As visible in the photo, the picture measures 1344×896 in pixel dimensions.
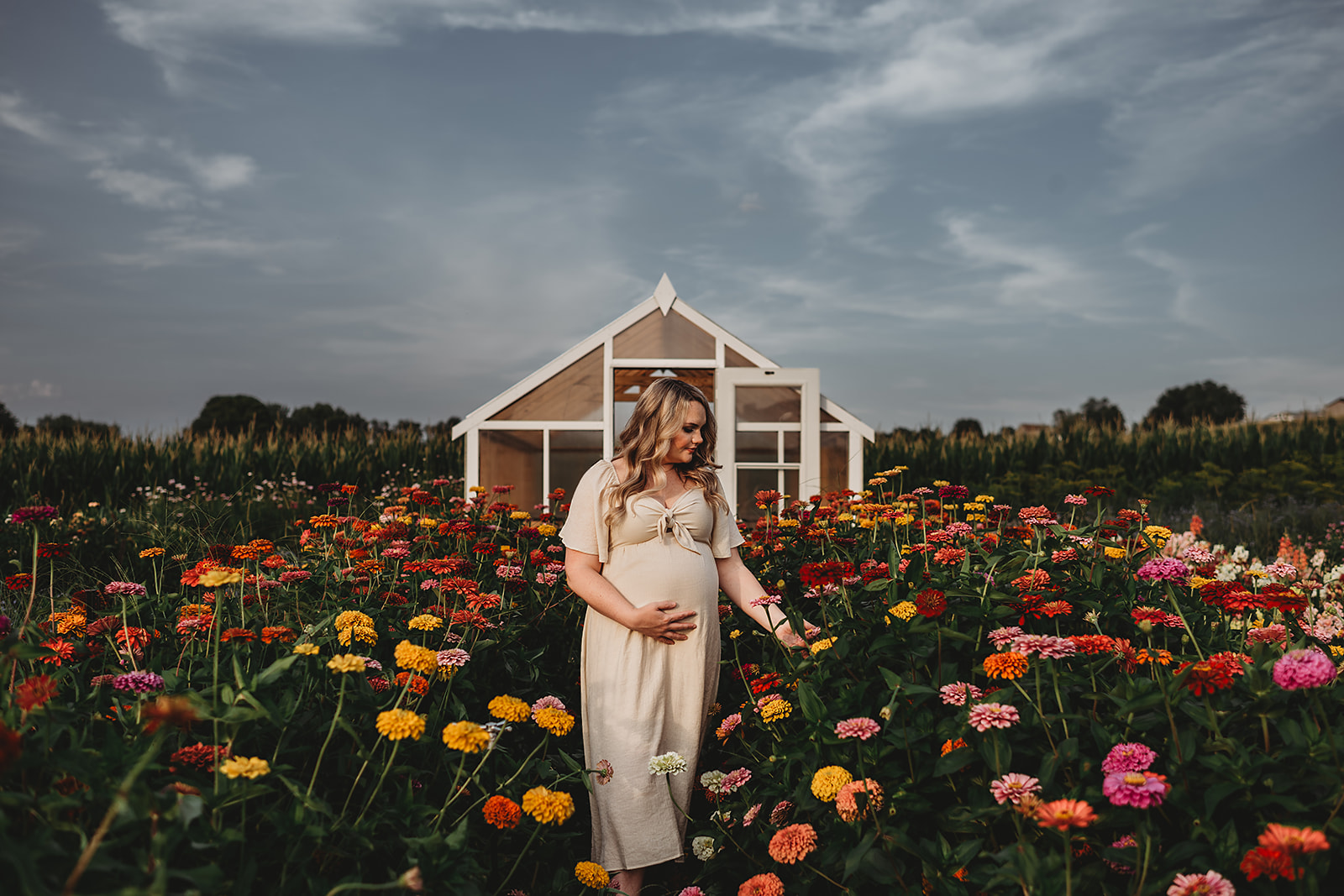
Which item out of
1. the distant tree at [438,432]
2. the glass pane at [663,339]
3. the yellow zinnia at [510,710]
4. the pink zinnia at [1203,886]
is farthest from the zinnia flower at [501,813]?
the distant tree at [438,432]

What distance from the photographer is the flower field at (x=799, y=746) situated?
58.7 inches

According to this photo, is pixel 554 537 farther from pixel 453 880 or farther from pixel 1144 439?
Result: pixel 1144 439

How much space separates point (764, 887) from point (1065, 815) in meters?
0.82

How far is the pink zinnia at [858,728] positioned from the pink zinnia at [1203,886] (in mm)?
627

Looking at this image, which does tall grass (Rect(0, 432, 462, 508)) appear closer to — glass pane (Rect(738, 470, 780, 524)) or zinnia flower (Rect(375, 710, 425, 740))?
glass pane (Rect(738, 470, 780, 524))

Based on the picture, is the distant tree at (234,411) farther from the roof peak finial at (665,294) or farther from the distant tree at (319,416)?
the roof peak finial at (665,294)

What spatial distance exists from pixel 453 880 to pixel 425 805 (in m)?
0.26

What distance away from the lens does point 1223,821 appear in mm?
1710

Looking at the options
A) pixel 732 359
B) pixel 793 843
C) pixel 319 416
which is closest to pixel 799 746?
pixel 793 843

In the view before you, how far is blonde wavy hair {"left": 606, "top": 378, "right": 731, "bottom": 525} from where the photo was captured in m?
2.70

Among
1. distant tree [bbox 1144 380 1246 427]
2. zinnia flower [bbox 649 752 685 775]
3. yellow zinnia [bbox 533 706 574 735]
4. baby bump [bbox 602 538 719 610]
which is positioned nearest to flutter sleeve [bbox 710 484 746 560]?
baby bump [bbox 602 538 719 610]

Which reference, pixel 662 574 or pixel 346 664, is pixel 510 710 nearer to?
pixel 346 664

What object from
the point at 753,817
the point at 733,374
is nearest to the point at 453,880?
the point at 753,817

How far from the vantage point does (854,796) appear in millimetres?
1834
